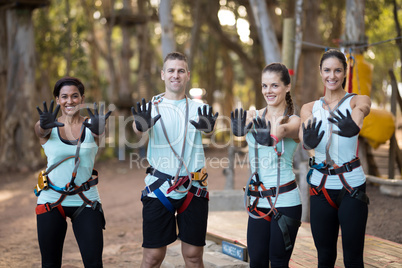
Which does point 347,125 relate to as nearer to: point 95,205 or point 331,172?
point 331,172

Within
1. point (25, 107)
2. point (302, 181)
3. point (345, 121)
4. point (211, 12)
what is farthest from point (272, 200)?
point (211, 12)

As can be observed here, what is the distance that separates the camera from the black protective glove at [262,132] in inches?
113

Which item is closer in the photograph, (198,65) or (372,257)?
(372,257)

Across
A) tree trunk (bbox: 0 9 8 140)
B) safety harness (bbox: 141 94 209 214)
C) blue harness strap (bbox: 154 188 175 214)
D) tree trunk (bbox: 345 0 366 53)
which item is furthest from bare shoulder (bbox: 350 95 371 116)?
tree trunk (bbox: 0 9 8 140)

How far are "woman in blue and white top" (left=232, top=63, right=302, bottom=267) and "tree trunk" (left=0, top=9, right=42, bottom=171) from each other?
10.3 m

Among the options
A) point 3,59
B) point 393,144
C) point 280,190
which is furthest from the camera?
point 3,59

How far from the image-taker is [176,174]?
307 cm

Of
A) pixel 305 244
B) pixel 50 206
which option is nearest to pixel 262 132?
pixel 50 206

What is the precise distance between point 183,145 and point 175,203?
399 millimetres

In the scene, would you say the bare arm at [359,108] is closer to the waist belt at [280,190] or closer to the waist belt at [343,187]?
the waist belt at [343,187]

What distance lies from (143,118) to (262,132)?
0.76m

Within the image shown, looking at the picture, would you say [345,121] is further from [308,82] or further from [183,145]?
[308,82]

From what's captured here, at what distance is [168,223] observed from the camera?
3.13 metres

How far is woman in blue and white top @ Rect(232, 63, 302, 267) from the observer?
2.94 m
